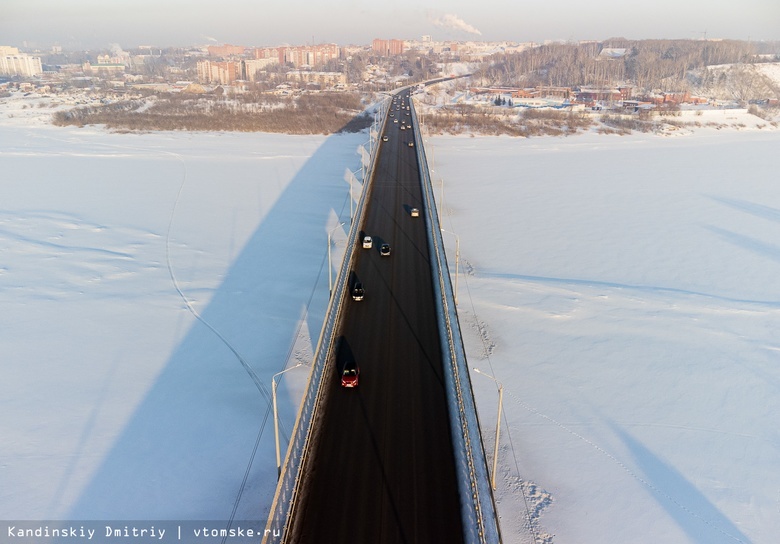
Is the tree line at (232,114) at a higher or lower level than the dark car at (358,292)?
higher

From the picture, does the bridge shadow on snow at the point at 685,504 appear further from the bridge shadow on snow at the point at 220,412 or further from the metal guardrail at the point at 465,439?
the bridge shadow on snow at the point at 220,412

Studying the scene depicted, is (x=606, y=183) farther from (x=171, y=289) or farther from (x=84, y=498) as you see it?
(x=84, y=498)

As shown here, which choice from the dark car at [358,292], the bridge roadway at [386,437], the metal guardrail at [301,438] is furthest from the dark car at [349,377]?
the dark car at [358,292]

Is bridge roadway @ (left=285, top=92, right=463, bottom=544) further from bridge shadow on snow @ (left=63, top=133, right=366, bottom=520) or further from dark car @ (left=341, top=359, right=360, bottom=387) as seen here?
bridge shadow on snow @ (left=63, top=133, right=366, bottom=520)

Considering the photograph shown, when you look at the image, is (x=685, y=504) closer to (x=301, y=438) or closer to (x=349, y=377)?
(x=349, y=377)

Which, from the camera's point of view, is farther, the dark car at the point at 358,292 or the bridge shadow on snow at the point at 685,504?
the dark car at the point at 358,292

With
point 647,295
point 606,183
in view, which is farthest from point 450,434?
point 606,183

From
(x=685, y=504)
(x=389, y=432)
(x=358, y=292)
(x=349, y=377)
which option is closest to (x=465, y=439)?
(x=389, y=432)
